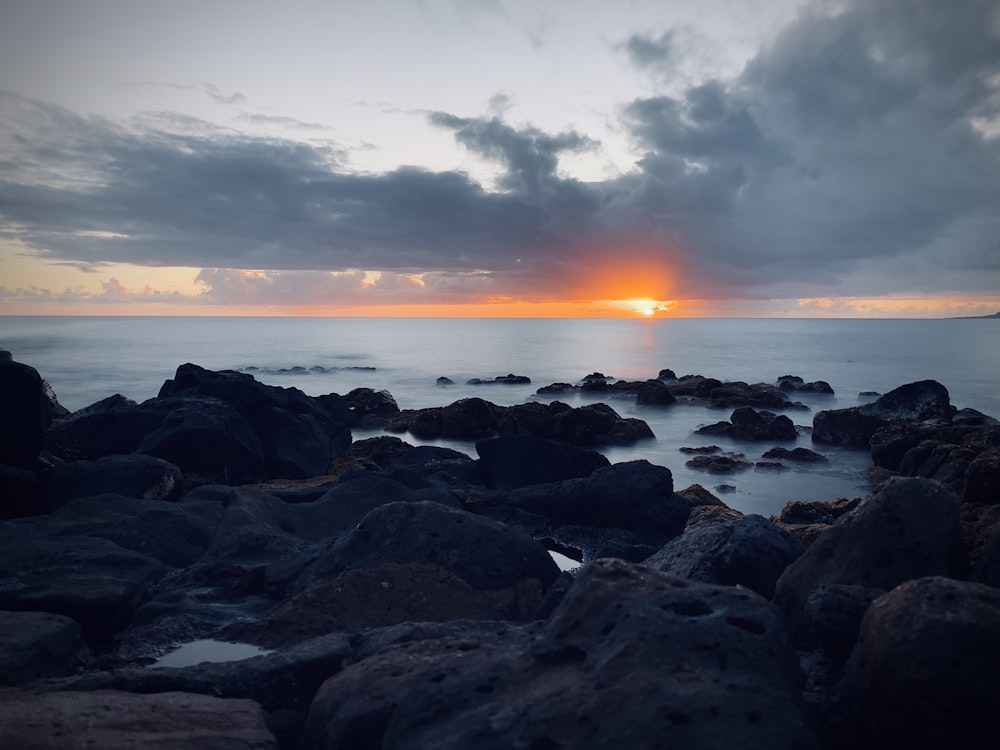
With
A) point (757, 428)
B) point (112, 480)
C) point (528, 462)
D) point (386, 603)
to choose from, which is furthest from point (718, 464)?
point (386, 603)

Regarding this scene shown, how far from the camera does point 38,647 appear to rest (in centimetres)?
497

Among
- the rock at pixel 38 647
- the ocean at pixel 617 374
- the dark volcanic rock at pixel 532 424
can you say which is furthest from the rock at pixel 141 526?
the dark volcanic rock at pixel 532 424

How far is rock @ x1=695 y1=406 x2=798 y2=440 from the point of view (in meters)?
21.6

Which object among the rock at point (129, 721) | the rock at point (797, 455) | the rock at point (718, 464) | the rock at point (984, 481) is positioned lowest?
the rock at point (718, 464)

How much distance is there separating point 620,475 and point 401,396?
2989 centimetres

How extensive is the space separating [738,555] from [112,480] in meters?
8.18

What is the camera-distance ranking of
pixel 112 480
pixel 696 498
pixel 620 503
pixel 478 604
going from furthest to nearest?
pixel 696 498
pixel 620 503
pixel 112 480
pixel 478 604

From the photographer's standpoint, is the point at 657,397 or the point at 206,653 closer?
the point at 206,653

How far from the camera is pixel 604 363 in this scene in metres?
64.3

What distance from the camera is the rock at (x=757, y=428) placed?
70.8 feet

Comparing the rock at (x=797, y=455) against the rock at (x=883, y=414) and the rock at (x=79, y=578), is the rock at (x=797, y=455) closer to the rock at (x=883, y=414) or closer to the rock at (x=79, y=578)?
the rock at (x=883, y=414)

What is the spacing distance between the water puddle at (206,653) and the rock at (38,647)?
570mm

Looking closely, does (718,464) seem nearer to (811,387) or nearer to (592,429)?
(592,429)

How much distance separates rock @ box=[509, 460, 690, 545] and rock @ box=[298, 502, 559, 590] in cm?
337
